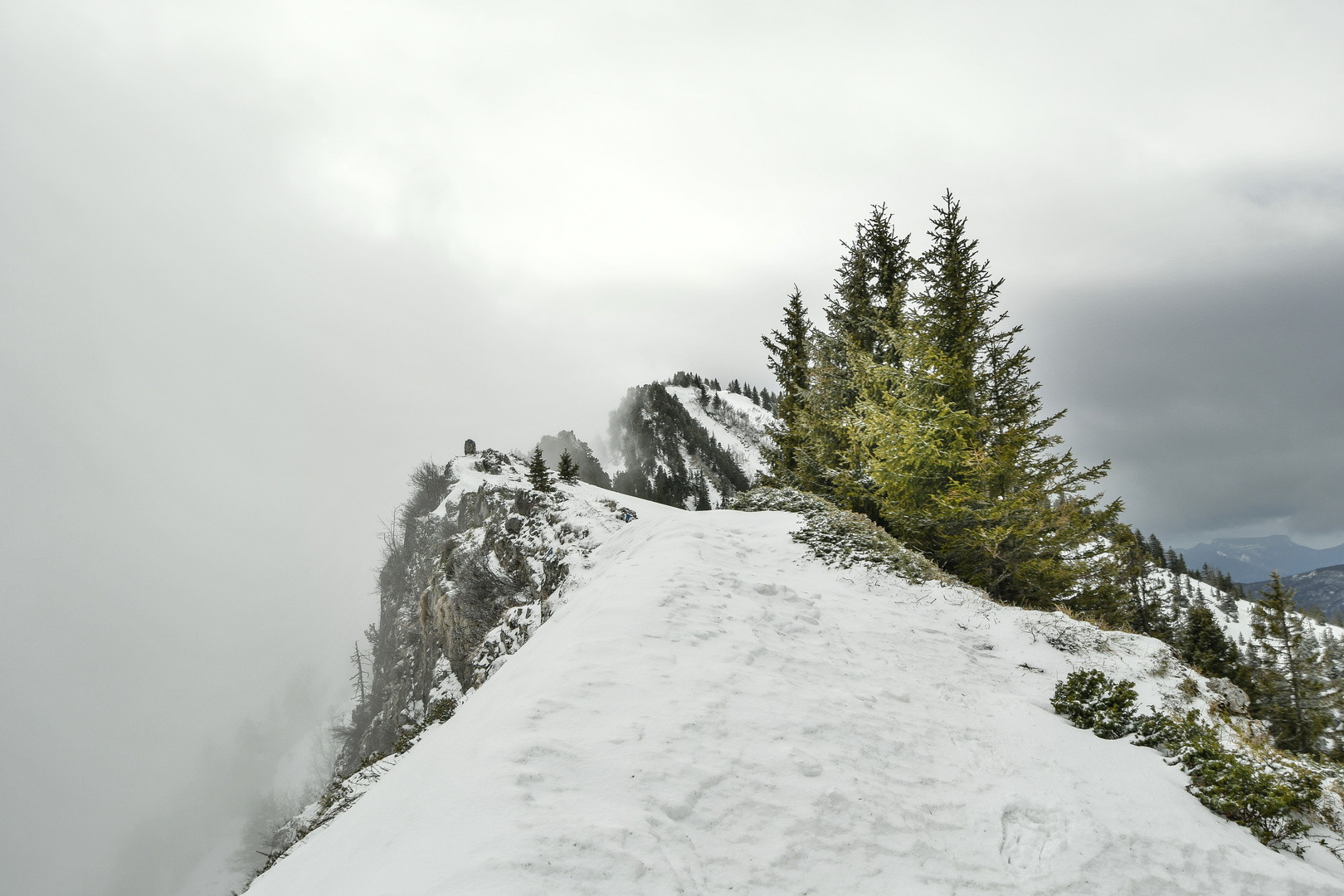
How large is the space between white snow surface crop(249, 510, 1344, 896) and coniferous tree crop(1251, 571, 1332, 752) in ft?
76.2

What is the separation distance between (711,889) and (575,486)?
38.2 meters

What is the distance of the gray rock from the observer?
7293mm

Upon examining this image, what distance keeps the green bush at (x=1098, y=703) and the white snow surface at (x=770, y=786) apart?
0.83ft

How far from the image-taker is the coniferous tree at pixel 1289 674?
21.4m

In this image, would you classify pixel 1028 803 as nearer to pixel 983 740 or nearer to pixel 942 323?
pixel 983 740

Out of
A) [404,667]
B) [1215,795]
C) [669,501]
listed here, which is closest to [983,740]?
[1215,795]

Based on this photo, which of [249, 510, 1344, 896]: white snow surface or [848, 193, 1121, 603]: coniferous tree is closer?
[249, 510, 1344, 896]: white snow surface

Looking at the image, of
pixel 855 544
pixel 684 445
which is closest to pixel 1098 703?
pixel 855 544

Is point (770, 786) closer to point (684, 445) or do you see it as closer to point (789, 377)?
point (789, 377)

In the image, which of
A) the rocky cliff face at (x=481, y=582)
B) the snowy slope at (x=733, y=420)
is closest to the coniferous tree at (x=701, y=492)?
the snowy slope at (x=733, y=420)

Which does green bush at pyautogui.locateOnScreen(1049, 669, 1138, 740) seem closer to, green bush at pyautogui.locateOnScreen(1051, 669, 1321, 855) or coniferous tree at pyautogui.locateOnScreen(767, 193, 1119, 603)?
green bush at pyautogui.locateOnScreen(1051, 669, 1321, 855)

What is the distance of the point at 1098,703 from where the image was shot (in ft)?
22.9

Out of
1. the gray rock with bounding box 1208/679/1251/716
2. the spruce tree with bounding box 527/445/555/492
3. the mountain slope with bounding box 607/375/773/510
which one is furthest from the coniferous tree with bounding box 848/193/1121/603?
the mountain slope with bounding box 607/375/773/510

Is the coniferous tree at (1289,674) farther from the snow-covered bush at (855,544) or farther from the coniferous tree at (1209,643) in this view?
the snow-covered bush at (855,544)
